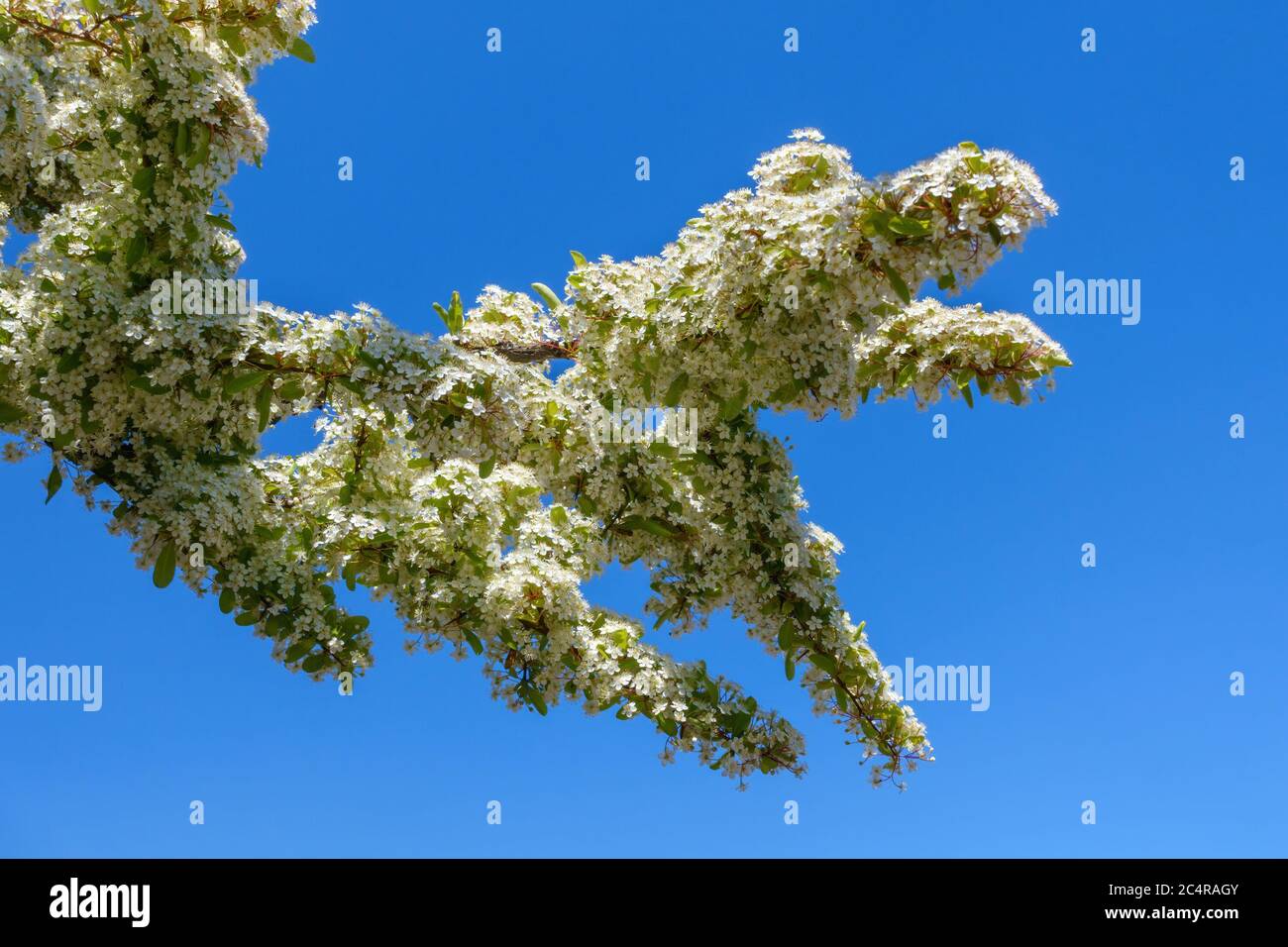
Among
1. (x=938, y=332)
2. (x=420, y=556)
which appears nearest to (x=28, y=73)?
(x=420, y=556)

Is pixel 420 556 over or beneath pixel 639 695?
over

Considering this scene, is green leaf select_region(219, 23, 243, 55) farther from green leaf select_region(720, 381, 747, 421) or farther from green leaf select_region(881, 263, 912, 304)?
green leaf select_region(881, 263, 912, 304)

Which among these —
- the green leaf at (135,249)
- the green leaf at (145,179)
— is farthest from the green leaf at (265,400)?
the green leaf at (145,179)

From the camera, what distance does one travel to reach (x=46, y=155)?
285 inches

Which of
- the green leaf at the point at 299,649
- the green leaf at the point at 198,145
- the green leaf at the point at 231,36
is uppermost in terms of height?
the green leaf at the point at 231,36

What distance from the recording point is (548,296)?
304 inches

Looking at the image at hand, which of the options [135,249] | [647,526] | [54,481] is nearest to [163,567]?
[54,481]

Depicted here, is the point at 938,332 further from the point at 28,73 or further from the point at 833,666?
the point at 28,73

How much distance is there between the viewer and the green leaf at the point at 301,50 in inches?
252

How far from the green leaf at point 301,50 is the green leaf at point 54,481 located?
2.86 meters

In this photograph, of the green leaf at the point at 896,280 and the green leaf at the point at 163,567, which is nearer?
the green leaf at the point at 896,280

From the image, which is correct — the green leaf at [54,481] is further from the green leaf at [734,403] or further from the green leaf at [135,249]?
the green leaf at [734,403]

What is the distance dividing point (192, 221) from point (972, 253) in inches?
174

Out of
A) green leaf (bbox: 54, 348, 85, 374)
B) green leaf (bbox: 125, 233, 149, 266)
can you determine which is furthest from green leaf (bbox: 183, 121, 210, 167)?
green leaf (bbox: 54, 348, 85, 374)
